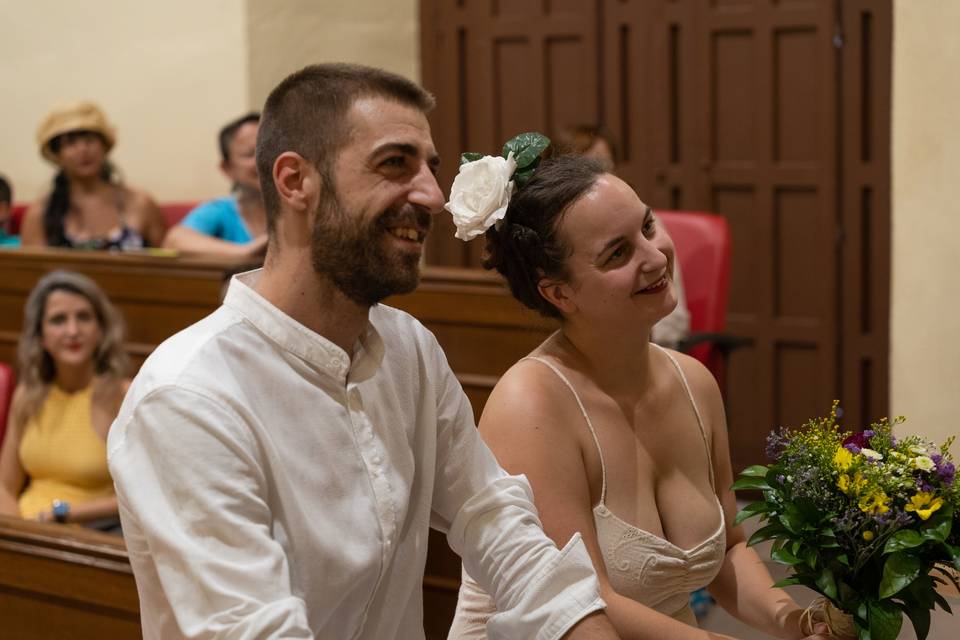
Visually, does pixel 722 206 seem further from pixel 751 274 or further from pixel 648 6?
pixel 648 6

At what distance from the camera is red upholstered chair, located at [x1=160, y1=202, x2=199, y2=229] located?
665cm

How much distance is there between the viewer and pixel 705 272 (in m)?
4.57

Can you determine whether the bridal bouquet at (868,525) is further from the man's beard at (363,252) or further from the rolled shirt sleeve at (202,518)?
the rolled shirt sleeve at (202,518)

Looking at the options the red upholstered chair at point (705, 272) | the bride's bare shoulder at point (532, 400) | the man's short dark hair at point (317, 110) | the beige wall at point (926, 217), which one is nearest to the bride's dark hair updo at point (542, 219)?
the bride's bare shoulder at point (532, 400)

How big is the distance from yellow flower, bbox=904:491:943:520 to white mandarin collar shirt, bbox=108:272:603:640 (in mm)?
433

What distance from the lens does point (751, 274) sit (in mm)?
5789

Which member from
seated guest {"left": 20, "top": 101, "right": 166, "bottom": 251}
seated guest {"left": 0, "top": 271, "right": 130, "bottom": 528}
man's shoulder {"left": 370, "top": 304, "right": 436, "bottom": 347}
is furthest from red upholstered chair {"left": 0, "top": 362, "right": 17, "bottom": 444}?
man's shoulder {"left": 370, "top": 304, "right": 436, "bottom": 347}

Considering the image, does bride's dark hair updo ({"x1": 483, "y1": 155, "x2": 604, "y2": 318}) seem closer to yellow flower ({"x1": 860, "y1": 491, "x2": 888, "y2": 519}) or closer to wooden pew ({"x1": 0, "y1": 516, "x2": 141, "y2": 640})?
yellow flower ({"x1": 860, "y1": 491, "x2": 888, "y2": 519})

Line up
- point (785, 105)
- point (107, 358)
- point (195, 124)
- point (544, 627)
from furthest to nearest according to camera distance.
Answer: point (195, 124), point (785, 105), point (107, 358), point (544, 627)

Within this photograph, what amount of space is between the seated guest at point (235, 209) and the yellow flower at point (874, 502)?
398cm

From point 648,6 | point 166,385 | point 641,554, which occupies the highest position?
point 648,6

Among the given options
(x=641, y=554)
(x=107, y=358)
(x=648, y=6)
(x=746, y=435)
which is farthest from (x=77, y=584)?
(x=648, y=6)

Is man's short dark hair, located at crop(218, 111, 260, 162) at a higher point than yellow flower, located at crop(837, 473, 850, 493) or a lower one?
higher

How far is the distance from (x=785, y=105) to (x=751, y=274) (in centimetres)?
73
